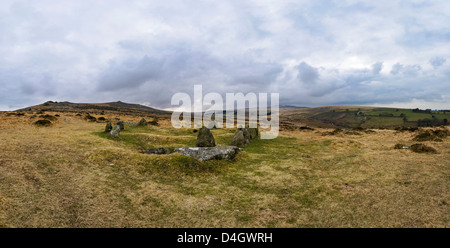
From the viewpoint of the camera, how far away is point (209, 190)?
13.1 m

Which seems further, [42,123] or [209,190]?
[42,123]

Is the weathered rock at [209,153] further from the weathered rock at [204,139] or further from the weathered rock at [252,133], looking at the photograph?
the weathered rock at [252,133]

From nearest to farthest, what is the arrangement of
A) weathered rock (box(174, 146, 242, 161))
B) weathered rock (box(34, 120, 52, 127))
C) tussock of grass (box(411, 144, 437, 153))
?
weathered rock (box(174, 146, 242, 161)), tussock of grass (box(411, 144, 437, 153)), weathered rock (box(34, 120, 52, 127))

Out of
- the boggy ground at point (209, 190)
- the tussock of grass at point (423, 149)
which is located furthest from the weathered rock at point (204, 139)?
the tussock of grass at point (423, 149)

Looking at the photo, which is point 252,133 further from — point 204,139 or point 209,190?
point 209,190

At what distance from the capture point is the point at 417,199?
1080 cm

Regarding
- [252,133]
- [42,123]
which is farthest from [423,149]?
[42,123]

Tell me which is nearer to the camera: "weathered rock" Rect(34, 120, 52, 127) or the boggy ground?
the boggy ground

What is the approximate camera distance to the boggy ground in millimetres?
9312

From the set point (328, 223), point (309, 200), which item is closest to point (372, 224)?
point (328, 223)

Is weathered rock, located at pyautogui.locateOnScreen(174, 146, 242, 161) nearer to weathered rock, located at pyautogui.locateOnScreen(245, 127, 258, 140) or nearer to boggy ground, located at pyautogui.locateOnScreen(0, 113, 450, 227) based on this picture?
boggy ground, located at pyautogui.locateOnScreen(0, 113, 450, 227)

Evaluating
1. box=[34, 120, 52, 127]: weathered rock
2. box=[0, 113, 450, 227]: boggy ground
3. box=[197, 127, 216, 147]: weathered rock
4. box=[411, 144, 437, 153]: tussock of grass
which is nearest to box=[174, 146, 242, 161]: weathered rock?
box=[0, 113, 450, 227]: boggy ground

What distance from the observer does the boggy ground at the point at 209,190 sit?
931 cm
